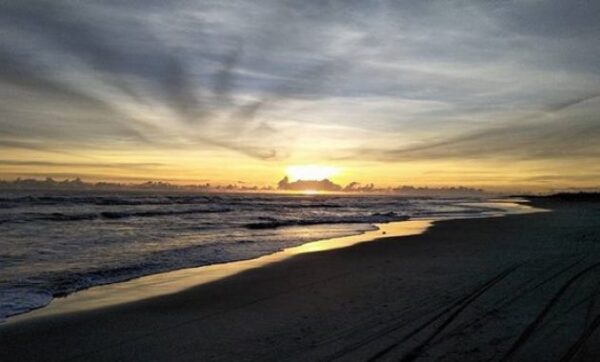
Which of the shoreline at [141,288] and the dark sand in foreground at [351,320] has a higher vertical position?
the dark sand in foreground at [351,320]

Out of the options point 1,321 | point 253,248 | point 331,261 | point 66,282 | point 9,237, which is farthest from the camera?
point 9,237

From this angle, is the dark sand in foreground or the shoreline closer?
the dark sand in foreground

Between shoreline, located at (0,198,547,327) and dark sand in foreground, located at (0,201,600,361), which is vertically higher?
dark sand in foreground, located at (0,201,600,361)

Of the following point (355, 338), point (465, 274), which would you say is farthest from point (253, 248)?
point (355, 338)

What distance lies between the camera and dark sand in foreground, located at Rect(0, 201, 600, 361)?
585 centimetres

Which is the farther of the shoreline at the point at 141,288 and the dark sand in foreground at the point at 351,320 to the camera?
the shoreline at the point at 141,288

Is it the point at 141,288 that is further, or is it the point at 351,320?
the point at 141,288

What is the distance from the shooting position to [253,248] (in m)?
18.4

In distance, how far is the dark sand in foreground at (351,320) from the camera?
19.2 feet

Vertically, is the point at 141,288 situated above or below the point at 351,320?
below

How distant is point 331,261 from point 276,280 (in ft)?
11.7

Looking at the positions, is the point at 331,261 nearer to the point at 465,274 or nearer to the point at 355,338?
the point at 465,274

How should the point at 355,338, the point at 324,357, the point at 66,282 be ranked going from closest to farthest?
the point at 324,357 → the point at 355,338 → the point at 66,282

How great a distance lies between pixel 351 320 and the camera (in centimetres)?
719
